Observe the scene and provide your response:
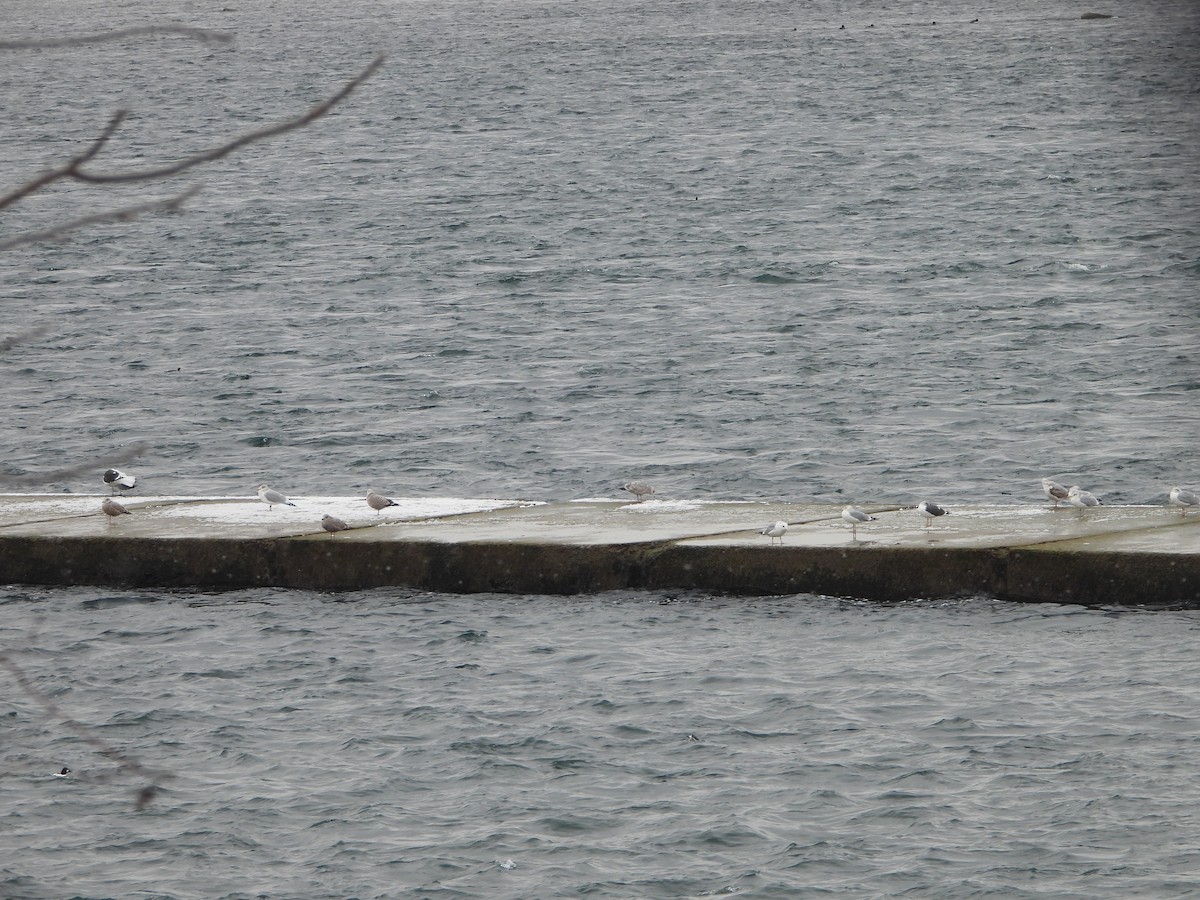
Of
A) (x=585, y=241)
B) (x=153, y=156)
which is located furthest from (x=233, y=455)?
(x=153, y=156)

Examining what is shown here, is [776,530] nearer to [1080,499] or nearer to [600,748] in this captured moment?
[1080,499]

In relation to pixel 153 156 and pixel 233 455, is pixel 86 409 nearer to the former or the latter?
pixel 233 455

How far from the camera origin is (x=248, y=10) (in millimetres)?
165625

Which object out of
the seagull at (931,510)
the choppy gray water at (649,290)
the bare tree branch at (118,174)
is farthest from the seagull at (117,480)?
the bare tree branch at (118,174)

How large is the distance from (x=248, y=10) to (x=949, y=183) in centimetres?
12838

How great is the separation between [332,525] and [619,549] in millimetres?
2258

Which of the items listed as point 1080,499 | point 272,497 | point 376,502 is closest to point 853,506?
point 1080,499

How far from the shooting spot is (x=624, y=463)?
19781 millimetres

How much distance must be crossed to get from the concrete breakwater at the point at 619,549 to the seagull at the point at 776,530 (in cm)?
4

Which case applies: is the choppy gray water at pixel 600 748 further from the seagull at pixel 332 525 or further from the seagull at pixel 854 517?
the seagull at pixel 854 517

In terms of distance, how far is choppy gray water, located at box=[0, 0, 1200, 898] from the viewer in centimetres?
870

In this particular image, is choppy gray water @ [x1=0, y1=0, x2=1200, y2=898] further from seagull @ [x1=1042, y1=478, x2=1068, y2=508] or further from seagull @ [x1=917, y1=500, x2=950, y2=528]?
seagull @ [x1=1042, y1=478, x2=1068, y2=508]

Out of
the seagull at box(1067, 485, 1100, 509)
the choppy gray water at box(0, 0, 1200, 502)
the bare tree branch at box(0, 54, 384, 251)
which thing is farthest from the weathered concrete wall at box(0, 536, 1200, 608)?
the bare tree branch at box(0, 54, 384, 251)

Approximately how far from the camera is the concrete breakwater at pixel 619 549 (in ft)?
37.5
